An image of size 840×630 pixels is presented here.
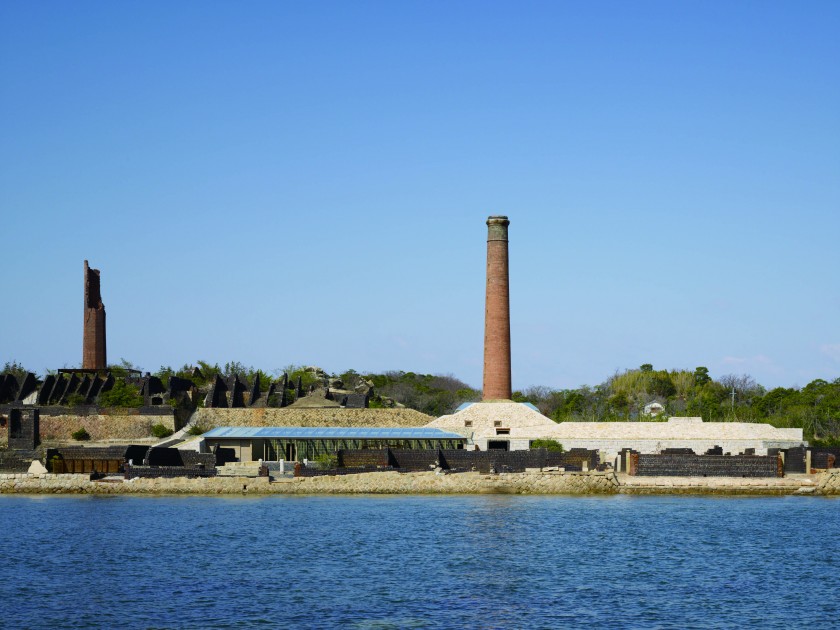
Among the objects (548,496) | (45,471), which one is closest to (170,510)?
(45,471)

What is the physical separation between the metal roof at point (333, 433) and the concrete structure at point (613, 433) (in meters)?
3.29

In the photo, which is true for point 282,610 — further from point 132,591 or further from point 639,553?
point 639,553

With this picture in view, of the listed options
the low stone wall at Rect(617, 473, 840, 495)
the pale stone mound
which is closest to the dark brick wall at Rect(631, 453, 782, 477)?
the low stone wall at Rect(617, 473, 840, 495)

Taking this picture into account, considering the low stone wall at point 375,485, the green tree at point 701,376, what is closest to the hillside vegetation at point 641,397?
the green tree at point 701,376

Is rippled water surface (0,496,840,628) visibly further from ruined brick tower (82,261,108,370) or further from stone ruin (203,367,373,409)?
ruined brick tower (82,261,108,370)

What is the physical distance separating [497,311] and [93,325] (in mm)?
34049

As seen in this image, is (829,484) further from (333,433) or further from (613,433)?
(333,433)

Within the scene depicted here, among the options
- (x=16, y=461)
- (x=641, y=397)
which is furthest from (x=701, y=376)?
(x=16, y=461)

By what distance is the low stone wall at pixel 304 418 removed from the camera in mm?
76500

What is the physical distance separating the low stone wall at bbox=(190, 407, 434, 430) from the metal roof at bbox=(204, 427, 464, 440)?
2966 mm

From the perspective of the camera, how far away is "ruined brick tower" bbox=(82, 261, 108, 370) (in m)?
89.9

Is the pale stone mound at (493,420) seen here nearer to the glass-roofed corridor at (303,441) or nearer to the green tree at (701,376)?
the glass-roofed corridor at (303,441)

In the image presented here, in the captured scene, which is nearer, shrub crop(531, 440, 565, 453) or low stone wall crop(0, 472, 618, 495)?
low stone wall crop(0, 472, 618, 495)

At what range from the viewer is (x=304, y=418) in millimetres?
77562
